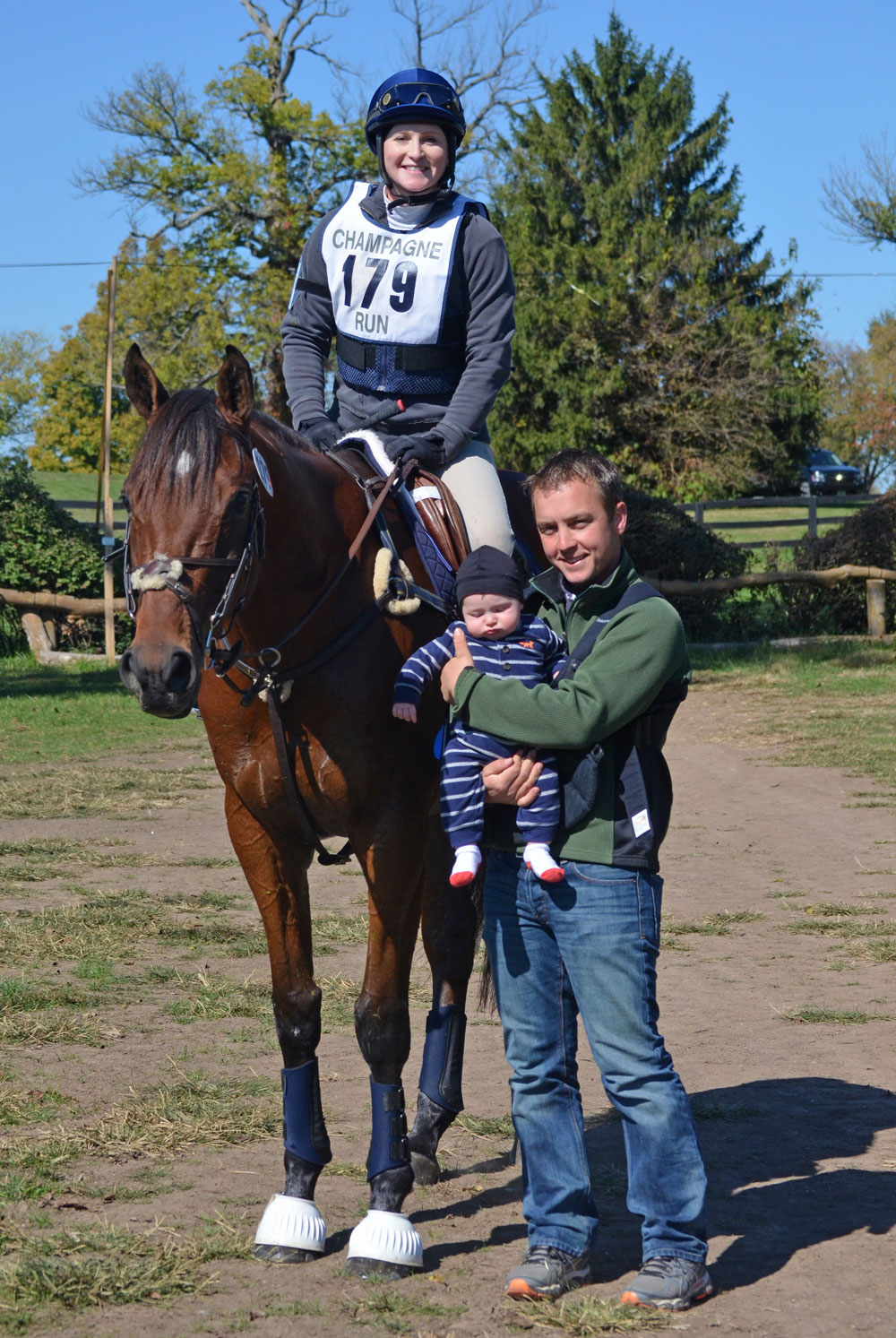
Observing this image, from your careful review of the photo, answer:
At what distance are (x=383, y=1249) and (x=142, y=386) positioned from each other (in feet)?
7.04

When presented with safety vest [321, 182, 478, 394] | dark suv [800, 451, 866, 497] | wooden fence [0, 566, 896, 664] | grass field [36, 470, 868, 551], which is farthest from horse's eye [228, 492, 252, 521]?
dark suv [800, 451, 866, 497]

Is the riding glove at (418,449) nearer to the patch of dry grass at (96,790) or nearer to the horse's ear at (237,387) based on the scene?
the horse's ear at (237,387)

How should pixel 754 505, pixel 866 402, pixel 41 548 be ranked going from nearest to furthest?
pixel 41 548 < pixel 754 505 < pixel 866 402

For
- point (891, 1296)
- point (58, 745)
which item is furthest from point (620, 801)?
point (58, 745)

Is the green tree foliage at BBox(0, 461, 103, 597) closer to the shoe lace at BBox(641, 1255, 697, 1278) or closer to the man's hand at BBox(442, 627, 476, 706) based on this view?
the man's hand at BBox(442, 627, 476, 706)

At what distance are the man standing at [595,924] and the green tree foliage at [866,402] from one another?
169ft

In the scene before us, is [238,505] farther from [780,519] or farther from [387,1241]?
[780,519]

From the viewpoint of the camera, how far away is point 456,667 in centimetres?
318

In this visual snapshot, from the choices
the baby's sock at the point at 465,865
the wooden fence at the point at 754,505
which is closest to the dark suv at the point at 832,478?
the wooden fence at the point at 754,505

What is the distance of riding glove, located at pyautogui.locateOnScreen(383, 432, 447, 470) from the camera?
398 centimetres

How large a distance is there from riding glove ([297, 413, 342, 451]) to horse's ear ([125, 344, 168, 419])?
104cm

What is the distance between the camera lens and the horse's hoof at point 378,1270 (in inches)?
130

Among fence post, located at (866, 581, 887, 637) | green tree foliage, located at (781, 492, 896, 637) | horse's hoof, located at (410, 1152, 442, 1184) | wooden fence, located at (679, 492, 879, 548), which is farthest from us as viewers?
wooden fence, located at (679, 492, 879, 548)

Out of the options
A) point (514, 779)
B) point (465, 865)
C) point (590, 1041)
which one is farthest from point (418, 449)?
point (590, 1041)
